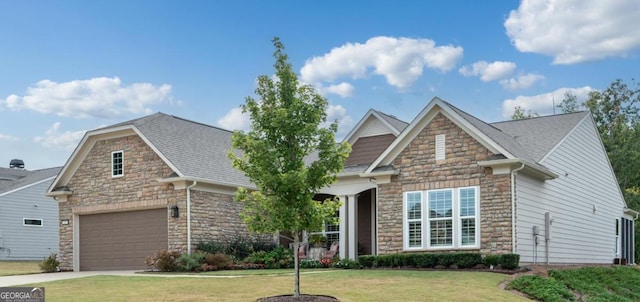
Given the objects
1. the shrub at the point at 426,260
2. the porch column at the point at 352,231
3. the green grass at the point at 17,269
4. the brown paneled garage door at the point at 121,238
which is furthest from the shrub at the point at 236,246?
the shrub at the point at 426,260

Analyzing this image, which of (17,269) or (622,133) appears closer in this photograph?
(17,269)

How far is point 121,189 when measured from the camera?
25625 mm

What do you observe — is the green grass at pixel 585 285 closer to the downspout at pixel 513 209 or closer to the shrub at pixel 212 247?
the downspout at pixel 513 209

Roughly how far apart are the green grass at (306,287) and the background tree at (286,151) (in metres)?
1.76

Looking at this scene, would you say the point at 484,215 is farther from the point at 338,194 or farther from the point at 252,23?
the point at 252,23

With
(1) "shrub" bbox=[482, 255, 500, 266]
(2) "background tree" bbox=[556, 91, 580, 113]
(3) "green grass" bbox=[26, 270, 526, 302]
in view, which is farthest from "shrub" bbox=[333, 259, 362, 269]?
(2) "background tree" bbox=[556, 91, 580, 113]

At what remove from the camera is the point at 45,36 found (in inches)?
825

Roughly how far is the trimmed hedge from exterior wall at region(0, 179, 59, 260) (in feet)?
78.3

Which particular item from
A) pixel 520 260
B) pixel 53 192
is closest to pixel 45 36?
pixel 53 192

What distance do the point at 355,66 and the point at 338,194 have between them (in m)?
4.63

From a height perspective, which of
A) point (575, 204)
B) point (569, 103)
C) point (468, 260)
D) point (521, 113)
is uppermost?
point (569, 103)

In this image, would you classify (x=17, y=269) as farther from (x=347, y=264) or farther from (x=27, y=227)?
(x=347, y=264)

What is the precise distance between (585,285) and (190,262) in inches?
472

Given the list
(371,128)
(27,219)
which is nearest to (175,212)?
(371,128)
